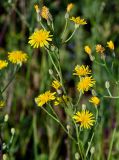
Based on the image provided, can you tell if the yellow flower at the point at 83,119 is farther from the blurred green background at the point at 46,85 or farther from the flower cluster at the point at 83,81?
the blurred green background at the point at 46,85

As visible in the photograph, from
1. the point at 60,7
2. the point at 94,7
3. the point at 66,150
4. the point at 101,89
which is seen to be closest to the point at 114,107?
the point at 101,89

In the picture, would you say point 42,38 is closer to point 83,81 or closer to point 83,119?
point 83,81

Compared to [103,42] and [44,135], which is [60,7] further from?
[44,135]

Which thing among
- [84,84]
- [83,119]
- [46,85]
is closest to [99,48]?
[84,84]

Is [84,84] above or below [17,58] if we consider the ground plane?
below

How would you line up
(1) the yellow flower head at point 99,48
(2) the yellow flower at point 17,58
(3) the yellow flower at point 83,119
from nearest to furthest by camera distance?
(3) the yellow flower at point 83,119
(1) the yellow flower head at point 99,48
(2) the yellow flower at point 17,58

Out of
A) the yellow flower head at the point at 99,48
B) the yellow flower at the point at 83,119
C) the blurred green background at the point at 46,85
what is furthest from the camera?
the blurred green background at the point at 46,85

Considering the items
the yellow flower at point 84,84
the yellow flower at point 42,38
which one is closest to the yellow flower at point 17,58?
the yellow flower at point 42,38

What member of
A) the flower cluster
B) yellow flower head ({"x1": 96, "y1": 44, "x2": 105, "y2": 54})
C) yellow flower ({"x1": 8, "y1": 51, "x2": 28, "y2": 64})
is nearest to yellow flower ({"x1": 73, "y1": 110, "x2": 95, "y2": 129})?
the flower cluster
